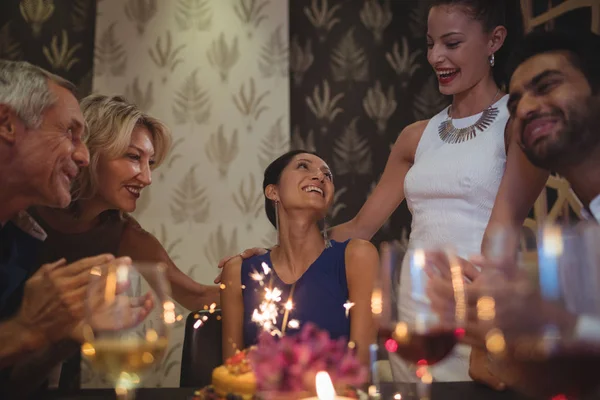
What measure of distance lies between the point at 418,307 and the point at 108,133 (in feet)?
5.07

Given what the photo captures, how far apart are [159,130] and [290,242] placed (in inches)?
25.1

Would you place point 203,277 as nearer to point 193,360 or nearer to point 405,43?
point 193,360

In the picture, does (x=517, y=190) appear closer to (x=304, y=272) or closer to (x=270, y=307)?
(x=304, y=272)

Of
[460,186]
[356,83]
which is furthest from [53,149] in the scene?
[356,83]

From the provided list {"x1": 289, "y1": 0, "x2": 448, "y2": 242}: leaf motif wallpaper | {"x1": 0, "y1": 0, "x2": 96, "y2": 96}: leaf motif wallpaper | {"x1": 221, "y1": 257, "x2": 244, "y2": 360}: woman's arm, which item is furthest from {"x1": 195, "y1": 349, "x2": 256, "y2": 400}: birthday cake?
{"x1": 0, "y1": 0, "x2": 96, "y2": 96}: leaf motif wallpaper

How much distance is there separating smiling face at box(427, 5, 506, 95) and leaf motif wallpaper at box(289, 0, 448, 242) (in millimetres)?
1483

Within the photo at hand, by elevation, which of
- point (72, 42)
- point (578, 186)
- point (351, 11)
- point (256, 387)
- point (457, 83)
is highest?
point (351, 11)

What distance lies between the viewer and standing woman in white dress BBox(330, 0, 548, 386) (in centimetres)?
164

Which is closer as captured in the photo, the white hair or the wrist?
the wrist

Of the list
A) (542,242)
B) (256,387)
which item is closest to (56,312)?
(256,387)

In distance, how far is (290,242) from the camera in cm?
199

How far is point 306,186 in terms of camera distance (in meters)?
1.93

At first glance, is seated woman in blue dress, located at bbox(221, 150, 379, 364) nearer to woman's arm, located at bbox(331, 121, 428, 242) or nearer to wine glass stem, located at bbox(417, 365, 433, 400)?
woman's arm, located at bbox(331, 121, 428, 242)

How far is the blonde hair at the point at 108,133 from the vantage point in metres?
1.96
